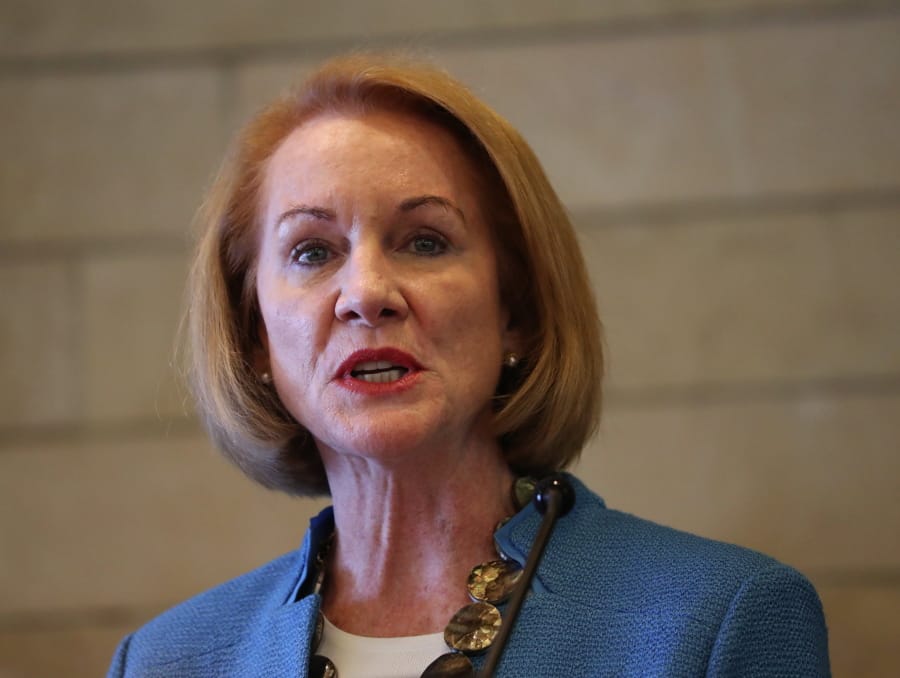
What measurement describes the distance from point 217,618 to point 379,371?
47cm

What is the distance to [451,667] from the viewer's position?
4.11 feet

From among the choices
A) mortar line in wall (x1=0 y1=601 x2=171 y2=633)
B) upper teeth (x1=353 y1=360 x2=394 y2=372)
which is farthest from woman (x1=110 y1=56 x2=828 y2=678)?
mortar line in wall (x1=0 y1=601 x2=171 y2=633)

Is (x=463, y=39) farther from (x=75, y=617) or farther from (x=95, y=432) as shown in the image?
(x=75, y=617)

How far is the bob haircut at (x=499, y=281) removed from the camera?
4.95ft

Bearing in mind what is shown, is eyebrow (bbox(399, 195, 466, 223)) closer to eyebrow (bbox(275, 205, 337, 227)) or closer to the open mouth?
eyebrow (bbox(275, 205, 337, 227))

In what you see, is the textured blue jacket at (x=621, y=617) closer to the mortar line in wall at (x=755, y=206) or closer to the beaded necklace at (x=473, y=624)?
the beaded necklace at (x=473, y=624)

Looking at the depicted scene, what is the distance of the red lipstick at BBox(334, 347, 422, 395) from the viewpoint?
1363mm

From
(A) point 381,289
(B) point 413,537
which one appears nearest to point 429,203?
(A) point 381,289

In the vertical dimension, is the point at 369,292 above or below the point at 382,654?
above

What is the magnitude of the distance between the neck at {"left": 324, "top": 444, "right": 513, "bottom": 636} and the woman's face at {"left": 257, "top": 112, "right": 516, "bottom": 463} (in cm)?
6

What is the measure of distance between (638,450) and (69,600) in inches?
51.1

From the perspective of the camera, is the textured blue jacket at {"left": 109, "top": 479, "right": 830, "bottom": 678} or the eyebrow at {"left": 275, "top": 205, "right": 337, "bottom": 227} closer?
the textured blue jacket at {"left": 109, "top": 479, "right": 830, "bottom": 678}

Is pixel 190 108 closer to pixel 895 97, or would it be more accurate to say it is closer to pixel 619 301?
pixel 619 301

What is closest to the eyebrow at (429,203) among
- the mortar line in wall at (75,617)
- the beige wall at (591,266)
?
the beige wall at (591,266)
